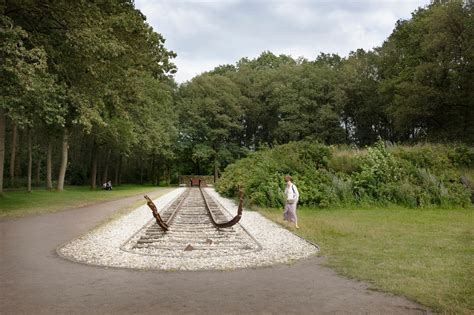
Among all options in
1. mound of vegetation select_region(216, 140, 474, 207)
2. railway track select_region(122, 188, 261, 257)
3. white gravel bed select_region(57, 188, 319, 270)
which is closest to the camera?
white gravel bed select_region(57, 188, 319, 270)

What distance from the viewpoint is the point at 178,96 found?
71.3 meters

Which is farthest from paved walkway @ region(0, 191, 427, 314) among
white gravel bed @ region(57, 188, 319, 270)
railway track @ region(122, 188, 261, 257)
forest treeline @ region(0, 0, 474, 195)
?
forest treeline @ region(0, 0, 474, 195)

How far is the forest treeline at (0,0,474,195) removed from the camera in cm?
1814

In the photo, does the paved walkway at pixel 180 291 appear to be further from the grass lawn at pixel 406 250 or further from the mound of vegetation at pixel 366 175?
the mound of vegetation at pixel 366 175

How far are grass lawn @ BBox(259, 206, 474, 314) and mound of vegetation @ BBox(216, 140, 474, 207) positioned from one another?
2971 mm

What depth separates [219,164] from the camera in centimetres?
6556

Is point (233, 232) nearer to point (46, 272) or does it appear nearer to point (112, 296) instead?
point (46, 272)

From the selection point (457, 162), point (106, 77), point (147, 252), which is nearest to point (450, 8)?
point (457, 162)

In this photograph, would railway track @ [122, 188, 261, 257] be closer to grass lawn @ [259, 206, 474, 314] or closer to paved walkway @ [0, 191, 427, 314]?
paved walkway @ [0, 191, 427, 314]

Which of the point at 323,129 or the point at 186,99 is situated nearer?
the point at 323,129

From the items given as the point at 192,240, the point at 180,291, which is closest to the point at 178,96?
the point at 192,240

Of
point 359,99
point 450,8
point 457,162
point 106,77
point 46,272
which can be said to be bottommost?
point 46,272

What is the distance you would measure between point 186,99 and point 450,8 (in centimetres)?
3946

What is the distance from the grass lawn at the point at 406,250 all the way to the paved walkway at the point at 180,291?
42cm
